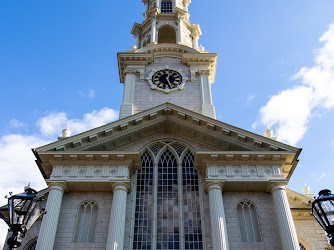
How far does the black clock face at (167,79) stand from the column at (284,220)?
12.3 metres

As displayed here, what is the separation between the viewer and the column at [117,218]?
670 inches

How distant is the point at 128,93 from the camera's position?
2753 cm

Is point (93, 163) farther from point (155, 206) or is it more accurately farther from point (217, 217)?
point (217, 217)

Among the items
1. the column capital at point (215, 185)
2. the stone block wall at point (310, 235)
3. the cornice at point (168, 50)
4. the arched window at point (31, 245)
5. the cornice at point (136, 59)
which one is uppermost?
the cornice at point (168, 50)

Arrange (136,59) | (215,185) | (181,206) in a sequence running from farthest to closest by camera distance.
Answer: (136,59) < (181,206) < (215,185)

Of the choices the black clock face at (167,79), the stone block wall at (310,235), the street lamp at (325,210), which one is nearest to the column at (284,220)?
the stone block wall at (310,235)

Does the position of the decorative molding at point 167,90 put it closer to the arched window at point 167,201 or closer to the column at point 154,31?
the column at point 154,31

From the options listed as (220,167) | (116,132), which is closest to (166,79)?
(116,132)

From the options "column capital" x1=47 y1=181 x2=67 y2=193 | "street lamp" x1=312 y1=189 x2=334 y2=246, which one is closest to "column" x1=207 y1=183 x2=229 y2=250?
"column capital" x1=47 y1=181 x2=67 y2=193

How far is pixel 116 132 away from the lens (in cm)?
Result: 2131

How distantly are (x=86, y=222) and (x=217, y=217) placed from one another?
6710mm

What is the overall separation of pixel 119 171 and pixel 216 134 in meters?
6.00

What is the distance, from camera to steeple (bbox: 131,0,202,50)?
34406 mm

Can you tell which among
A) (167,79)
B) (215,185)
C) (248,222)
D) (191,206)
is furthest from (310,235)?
(167,79)
